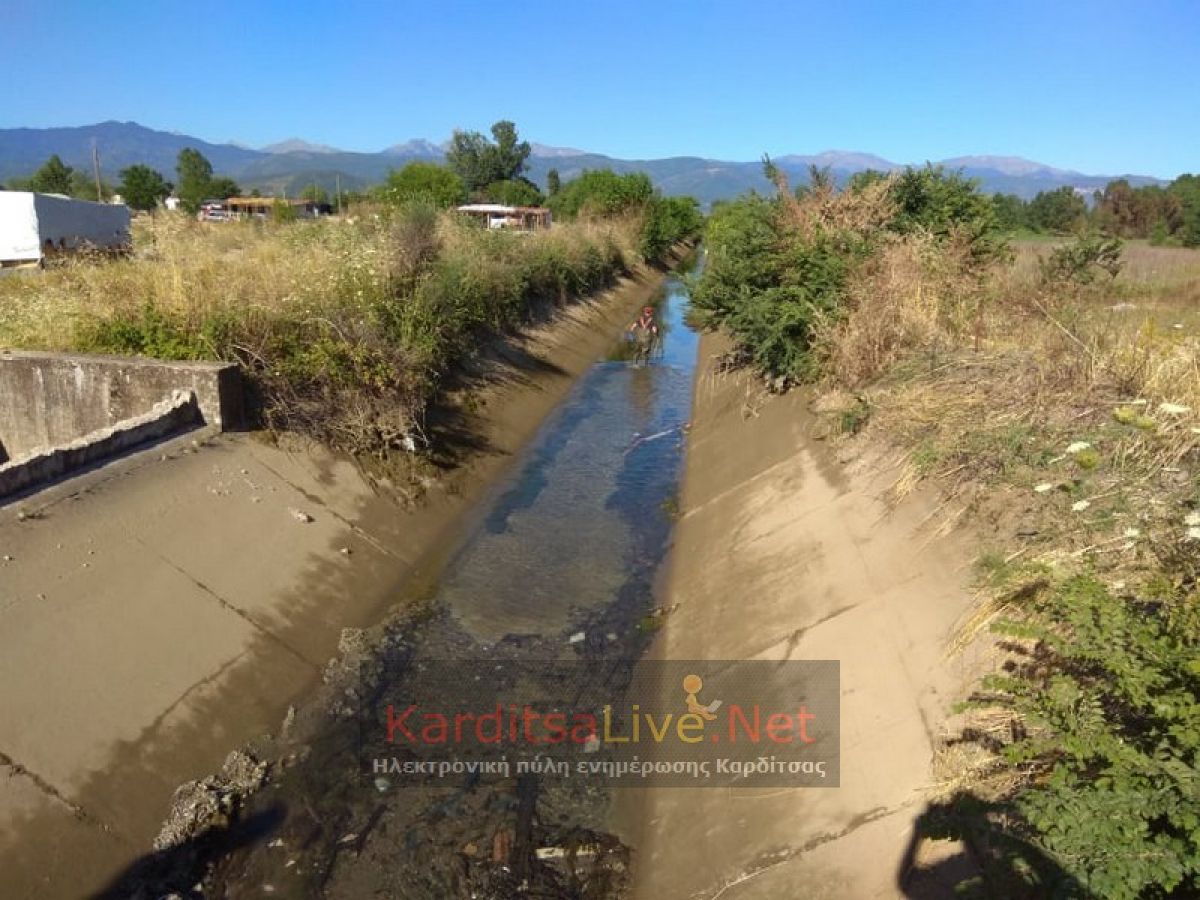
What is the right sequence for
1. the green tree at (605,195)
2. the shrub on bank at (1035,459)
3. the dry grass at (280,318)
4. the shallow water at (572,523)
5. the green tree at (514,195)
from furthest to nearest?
the green tree at (514,195)
the green tree at (605,195)
the dry grass at (280,318)
the shallow water at (572,523)
the shrub on bank at (1035,459)

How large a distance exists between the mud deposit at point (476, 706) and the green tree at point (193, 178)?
184ft

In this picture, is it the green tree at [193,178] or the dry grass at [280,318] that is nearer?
the dry grass at [280,318]

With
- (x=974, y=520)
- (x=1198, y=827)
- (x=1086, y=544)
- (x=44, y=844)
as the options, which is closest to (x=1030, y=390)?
(x=974, y=520)

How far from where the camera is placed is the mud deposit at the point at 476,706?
524cm

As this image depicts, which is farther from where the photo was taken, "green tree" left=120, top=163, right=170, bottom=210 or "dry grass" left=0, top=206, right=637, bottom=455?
"green tree" left=120, top=163, right=170, bottom=210

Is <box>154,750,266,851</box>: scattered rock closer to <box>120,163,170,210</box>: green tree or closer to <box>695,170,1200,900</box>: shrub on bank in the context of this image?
<box>695,170,1200,900</box>: shrub on bank

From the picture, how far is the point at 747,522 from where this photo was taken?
9461mm

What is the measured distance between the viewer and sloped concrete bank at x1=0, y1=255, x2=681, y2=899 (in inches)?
198

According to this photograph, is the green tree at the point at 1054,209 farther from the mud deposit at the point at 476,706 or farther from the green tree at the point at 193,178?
the green tree at the point at 193,178

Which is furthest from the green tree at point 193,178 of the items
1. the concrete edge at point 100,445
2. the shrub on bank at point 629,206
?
the concrete edge at point 100,445

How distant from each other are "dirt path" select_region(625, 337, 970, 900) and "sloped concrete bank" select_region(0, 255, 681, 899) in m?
3.21

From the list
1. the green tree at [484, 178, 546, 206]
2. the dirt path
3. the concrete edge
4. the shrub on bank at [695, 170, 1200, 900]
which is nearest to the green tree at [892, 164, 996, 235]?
the shrub on bank at [695, 170, 1200, 900]

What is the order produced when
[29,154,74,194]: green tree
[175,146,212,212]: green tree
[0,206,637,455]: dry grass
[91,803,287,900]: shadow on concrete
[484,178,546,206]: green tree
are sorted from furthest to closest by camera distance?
[484,178,546,206]: green tree < [175,146,212,212]: green tree < [29,154,74,194]: green tree < [0,206,637,455]: dry grass < [91,803,287,900]: shadow on concrete

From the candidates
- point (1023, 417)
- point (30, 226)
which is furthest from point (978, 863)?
point (30, 226)
